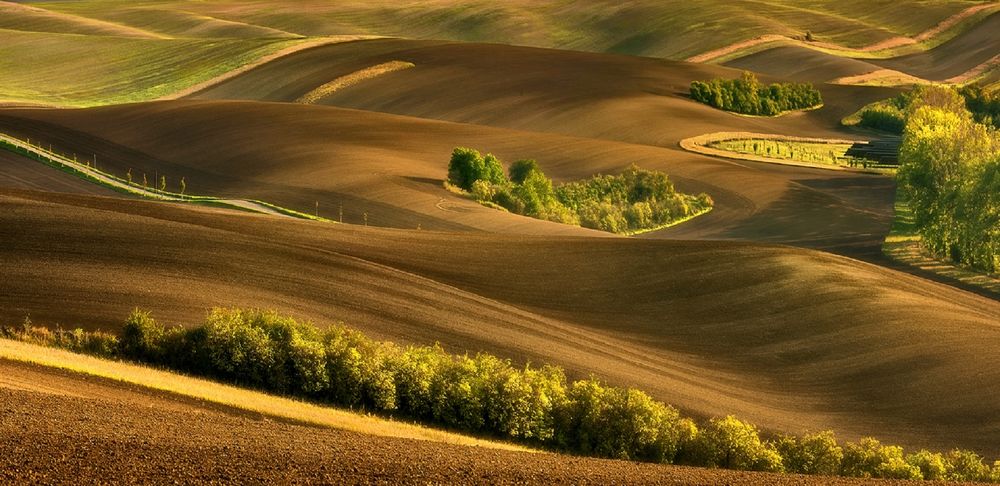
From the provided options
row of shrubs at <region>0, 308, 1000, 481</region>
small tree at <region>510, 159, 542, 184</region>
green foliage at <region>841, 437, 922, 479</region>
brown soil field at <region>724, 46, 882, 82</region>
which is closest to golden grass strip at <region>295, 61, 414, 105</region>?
small tree at <region>510, 159, 542, 184</region>

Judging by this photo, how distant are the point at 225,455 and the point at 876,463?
19943mm

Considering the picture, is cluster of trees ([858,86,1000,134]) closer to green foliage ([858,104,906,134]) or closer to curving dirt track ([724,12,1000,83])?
green foliage ([858,104,906,134])

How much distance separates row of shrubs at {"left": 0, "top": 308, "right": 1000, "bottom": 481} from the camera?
132ft

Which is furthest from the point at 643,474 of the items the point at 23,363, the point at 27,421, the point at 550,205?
the point at 550,205

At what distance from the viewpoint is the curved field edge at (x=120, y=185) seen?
258ft

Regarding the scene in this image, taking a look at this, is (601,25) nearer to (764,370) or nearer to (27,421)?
(764,370)

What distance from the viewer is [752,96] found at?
5463 inches

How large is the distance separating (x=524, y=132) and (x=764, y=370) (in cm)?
6128

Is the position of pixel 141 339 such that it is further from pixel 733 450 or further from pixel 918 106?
pixel 918 106

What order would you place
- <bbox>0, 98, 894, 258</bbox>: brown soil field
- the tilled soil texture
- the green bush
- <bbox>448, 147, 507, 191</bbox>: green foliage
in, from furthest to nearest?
<bbox>448, 147, 507, 191</bbox>: green foliage → <bbox>0, 98, 894, 258</bbox>: brown soil field → the green bush → the tilled soil texture

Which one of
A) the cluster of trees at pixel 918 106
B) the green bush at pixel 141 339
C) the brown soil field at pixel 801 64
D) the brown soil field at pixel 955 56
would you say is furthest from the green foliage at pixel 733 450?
the brown soil field at pixel 955 56

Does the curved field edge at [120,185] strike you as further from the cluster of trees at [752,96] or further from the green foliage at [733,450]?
the cluster of trees at [752,96]

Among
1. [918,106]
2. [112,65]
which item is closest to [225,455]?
[918,106]

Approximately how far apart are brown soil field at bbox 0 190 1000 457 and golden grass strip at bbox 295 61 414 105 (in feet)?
226
